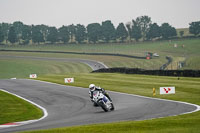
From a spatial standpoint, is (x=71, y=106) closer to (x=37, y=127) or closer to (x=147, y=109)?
(x=147, y=109)

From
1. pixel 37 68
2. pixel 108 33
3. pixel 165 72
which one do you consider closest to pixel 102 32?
pixel 108 33

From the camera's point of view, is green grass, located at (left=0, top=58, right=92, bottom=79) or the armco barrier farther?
green grass, located at (left=0, top=58, right=92, bottom=79)

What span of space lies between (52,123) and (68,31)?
168 m

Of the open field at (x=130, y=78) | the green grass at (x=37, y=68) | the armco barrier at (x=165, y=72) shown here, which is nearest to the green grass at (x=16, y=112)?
the open field at (x=130, y=78)

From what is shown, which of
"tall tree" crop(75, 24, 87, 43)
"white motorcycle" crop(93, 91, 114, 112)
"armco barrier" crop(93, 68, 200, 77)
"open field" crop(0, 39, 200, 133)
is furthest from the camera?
"tall tree" crop(75, 24, 87, 43)

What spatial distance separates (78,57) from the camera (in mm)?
100375

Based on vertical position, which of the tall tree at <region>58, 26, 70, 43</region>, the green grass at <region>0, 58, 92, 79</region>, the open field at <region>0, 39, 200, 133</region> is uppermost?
the tall tree at <region>58, 26, 70, 43</region>

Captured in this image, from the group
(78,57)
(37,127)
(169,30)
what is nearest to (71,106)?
(37,127)

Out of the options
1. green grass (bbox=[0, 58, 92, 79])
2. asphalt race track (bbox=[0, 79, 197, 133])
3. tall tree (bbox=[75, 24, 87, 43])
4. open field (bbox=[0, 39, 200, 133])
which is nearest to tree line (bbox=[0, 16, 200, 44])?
tall tree (bbox=[75, 24, 87, 43])

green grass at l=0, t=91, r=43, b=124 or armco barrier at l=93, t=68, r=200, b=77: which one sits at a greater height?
green grass at l=0, t=91, r=43, b=124

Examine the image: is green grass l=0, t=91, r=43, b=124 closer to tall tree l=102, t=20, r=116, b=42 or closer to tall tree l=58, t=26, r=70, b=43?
tall tree l=102, t=20, r=116, b=42

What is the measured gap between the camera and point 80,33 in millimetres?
178625

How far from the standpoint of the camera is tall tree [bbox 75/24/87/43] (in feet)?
583

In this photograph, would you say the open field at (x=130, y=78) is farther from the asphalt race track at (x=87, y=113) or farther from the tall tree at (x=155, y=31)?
the tall tree at (x=155, y=31)
